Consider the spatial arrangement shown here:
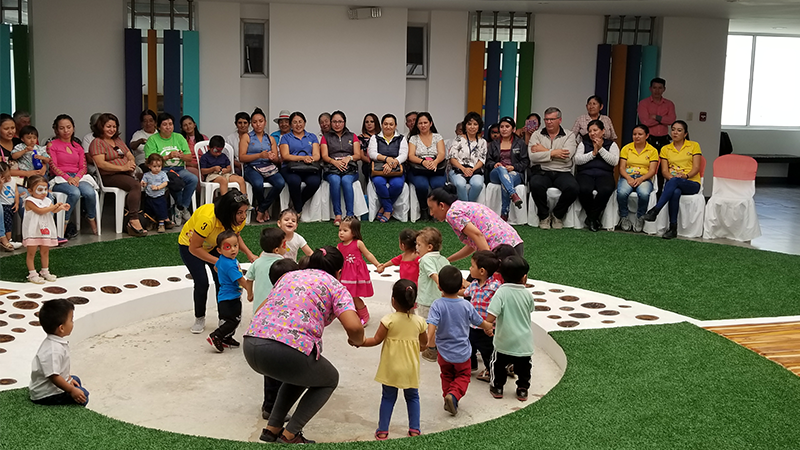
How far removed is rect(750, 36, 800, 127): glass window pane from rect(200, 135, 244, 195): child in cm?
1244

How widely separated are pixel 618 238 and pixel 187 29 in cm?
693

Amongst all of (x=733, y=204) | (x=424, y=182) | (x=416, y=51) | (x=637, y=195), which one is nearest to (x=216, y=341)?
(x=424, y=182)

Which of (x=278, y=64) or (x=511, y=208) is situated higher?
(x=278, y=64)

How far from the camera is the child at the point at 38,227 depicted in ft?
21.9

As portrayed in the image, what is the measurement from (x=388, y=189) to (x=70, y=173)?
12.3 feet

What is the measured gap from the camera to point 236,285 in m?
5.64

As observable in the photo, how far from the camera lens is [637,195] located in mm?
10375

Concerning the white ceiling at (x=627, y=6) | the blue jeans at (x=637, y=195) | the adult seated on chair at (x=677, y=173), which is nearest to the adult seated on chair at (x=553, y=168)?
the blue jeans at (x=637, y=195)

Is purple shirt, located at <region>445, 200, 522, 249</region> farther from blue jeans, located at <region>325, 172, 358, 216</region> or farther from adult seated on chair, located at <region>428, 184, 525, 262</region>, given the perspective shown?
blue jeans, located at <region>325, 172, 358, 216</region>

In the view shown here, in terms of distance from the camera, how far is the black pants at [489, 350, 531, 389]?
16.3ft

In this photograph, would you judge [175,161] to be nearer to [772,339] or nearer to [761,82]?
[772,339]

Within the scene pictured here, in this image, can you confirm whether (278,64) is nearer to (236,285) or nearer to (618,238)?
(618,238)

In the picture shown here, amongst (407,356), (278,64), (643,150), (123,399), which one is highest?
(278,64)

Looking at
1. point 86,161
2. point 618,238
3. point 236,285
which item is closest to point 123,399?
point 236,285
